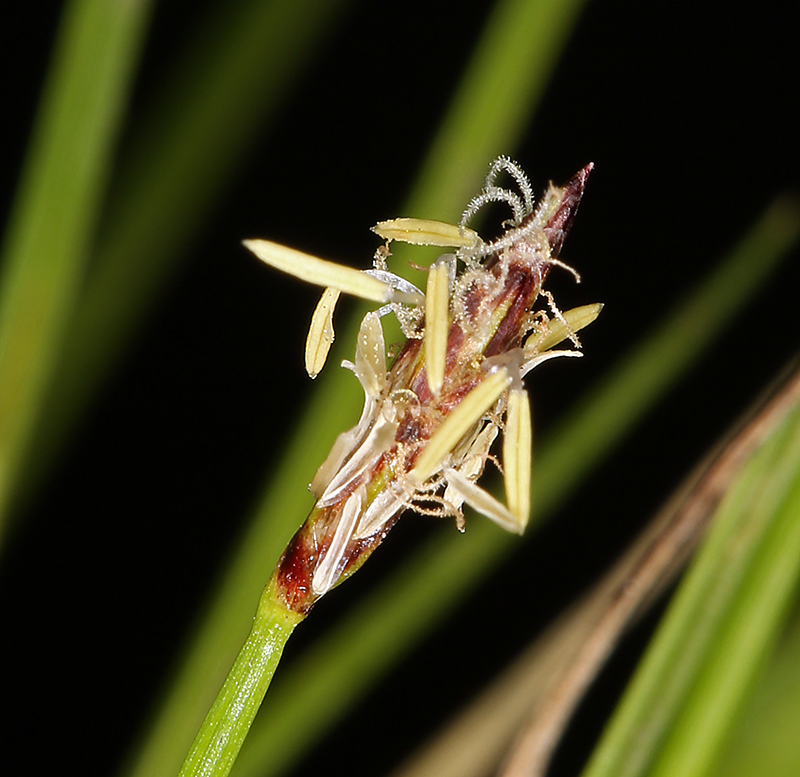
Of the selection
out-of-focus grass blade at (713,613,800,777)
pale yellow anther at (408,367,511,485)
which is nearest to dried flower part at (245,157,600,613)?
pale yellow anther at (408,367,511,485)

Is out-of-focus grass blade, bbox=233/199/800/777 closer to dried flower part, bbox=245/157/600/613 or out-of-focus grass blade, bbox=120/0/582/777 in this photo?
out-of-focus grass blade, bbox=120/0/582/777

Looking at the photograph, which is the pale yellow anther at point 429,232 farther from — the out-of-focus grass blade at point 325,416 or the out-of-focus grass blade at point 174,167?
the out-of-focus grass blade at point 174,167

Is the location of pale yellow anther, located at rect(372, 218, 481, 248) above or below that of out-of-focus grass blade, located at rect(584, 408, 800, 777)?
above

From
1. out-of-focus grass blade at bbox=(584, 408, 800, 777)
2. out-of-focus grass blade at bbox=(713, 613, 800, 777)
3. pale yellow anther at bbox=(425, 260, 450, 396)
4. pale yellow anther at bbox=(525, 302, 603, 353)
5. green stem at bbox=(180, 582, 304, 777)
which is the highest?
pale yellow anther at bbox=(525, 302, 603, 353)

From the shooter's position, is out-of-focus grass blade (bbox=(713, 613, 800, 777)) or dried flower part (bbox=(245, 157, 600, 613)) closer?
dried flower part (bbox=(245, 157, 600, 613))

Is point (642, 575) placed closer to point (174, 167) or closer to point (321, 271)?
point (321, 271)
